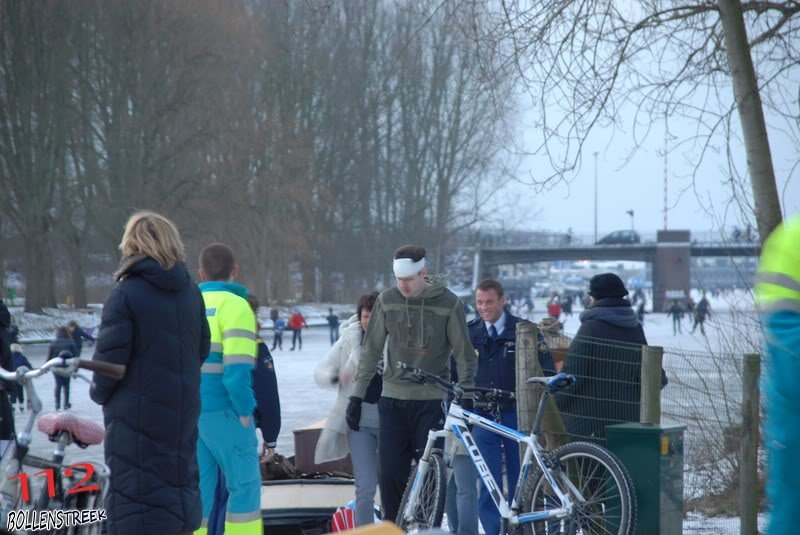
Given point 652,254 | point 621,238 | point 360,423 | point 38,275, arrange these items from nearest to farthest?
point 360,423 < point 38,275 < point 652,254 < point 621,238

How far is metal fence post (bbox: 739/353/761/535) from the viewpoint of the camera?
6.81m

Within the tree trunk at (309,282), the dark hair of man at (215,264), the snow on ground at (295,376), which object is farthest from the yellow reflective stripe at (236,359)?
the tree trunk at (309,282)

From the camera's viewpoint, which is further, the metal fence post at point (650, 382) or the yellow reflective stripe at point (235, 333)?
the metal fence post at point (650, 382)

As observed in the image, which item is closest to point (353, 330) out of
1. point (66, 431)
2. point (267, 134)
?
point (66, 431)

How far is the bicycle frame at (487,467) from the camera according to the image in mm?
6203

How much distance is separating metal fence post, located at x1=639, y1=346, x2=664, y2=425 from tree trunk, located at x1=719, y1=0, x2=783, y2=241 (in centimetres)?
213

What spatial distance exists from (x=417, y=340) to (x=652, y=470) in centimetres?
151

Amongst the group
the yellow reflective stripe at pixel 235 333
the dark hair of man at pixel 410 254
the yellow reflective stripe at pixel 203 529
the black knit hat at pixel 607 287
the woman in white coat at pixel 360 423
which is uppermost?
the dark hair of man at pixel 410 254

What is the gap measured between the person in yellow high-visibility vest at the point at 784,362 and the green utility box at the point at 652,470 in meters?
4.30

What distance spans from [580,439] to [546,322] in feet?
12.9

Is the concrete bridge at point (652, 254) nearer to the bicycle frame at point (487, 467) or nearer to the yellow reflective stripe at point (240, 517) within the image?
the bicycle frame at point (487, 467)

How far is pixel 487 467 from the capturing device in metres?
6.62

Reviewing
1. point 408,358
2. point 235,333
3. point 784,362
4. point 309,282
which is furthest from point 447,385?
point 309,282

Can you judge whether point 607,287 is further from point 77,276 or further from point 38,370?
point 77,276
